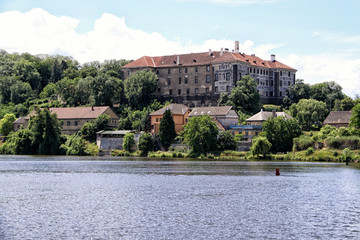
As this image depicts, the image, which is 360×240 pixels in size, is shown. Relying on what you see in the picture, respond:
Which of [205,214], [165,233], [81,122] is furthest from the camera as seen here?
[81,122]

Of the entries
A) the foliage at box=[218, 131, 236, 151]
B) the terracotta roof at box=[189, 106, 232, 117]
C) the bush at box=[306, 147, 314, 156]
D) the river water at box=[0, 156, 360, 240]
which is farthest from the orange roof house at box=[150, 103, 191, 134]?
the river water at box=[0, 156, 360, 240]

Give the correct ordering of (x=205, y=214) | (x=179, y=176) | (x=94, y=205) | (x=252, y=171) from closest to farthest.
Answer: (x=205, y=214) < (x=94, y=205) < (x=179, y=176) < (x=252, y=171)

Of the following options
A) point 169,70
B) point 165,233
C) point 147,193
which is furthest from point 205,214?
point 169,70

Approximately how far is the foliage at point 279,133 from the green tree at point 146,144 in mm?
21411

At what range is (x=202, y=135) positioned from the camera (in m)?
92.4

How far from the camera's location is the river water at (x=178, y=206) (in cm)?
2883

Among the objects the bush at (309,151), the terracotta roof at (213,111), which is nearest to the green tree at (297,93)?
the terracotta roof at (213,111)

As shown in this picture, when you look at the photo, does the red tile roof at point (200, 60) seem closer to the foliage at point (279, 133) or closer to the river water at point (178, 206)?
the foliage at point (279, 133)

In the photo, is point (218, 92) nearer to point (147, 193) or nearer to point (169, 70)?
point (169, 70)

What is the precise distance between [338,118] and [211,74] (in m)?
34.4

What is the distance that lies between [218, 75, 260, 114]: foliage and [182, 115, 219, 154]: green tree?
22864 millimetres

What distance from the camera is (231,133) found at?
323ft

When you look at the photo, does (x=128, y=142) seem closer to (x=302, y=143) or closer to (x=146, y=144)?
(x=146, y=144)

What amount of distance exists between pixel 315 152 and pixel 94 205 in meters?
57.6
